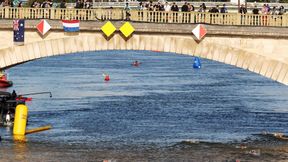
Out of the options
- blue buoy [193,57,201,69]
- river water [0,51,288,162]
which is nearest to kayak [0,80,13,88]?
river water [0,51,288,162]

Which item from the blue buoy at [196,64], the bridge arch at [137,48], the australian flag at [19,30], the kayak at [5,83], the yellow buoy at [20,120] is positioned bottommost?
the blue buoy at [196,64]

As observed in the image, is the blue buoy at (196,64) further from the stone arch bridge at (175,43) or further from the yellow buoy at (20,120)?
the stone arch bridge at (175,43)

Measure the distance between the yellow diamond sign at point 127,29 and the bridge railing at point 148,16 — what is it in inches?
48.4

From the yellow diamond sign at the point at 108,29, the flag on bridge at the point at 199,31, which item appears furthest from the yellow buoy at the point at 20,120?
the flag on bridge at the point at 199,31

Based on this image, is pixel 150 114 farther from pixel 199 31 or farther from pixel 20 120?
pixel 199 31

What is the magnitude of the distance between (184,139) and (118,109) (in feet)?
Result: 63.5

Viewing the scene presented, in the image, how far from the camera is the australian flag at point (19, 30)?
73688 mm

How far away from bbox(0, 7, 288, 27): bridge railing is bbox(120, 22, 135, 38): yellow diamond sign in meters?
1.23

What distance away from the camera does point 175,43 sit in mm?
72750

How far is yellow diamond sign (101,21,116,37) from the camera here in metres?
72.8

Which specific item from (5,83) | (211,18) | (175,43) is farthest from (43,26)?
(5,83)

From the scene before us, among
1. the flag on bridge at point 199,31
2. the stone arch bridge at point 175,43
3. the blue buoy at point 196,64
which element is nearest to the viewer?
the stone arch bridge at point 175,43

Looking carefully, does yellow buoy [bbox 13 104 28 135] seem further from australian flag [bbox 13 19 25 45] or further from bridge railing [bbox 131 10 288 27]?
bridge railing [bbox 131 10 288 27]

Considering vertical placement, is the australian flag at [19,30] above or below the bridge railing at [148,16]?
below
